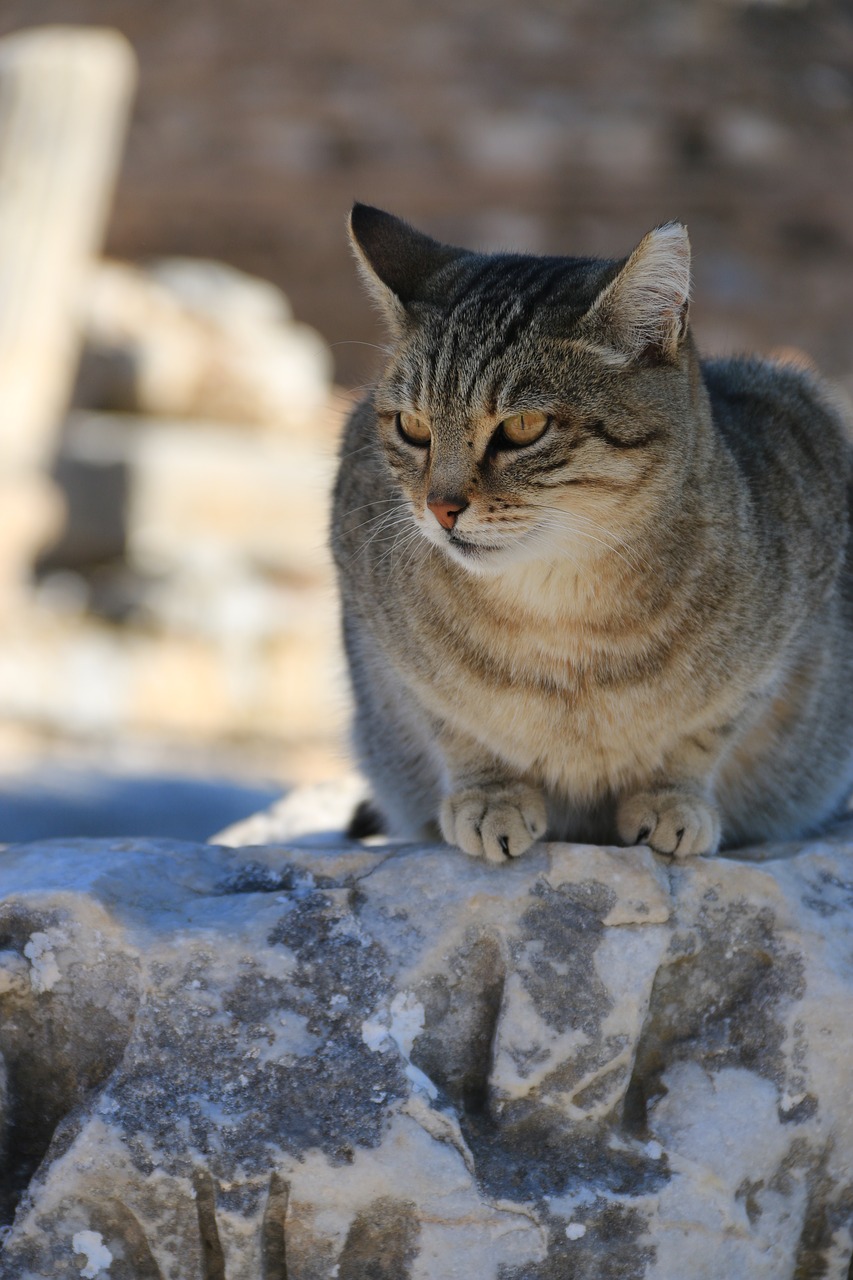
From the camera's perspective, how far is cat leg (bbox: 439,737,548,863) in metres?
2.24

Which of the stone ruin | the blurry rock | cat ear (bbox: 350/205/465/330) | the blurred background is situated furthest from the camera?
the blurred background

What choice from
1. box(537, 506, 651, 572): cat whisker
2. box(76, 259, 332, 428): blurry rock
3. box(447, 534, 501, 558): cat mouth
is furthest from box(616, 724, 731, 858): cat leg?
box(76, 259, 332, 428): blurry rock

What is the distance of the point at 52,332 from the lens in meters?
10.2

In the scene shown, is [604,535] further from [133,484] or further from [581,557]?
[133,484]

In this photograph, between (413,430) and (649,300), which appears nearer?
(649,300)

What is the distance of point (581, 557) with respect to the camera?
2.22 meters

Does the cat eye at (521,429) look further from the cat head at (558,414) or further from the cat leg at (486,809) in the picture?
the cat leg at (486,809)

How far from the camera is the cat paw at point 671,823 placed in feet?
7.38

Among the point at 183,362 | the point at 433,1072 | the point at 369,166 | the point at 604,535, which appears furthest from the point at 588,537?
the point at 369,166

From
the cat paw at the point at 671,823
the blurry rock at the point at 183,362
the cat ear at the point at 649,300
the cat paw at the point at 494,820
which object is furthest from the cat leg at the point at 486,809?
the blurry rock at the point at 183,362

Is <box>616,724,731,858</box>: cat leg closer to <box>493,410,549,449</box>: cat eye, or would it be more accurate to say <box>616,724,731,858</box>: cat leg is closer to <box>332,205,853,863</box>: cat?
<box>332,205,853,863</box>: cat

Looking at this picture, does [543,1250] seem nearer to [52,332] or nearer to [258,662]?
[258,662]

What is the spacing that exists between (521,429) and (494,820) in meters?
0.69

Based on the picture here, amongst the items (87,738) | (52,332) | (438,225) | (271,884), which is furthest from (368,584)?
(438,225)
